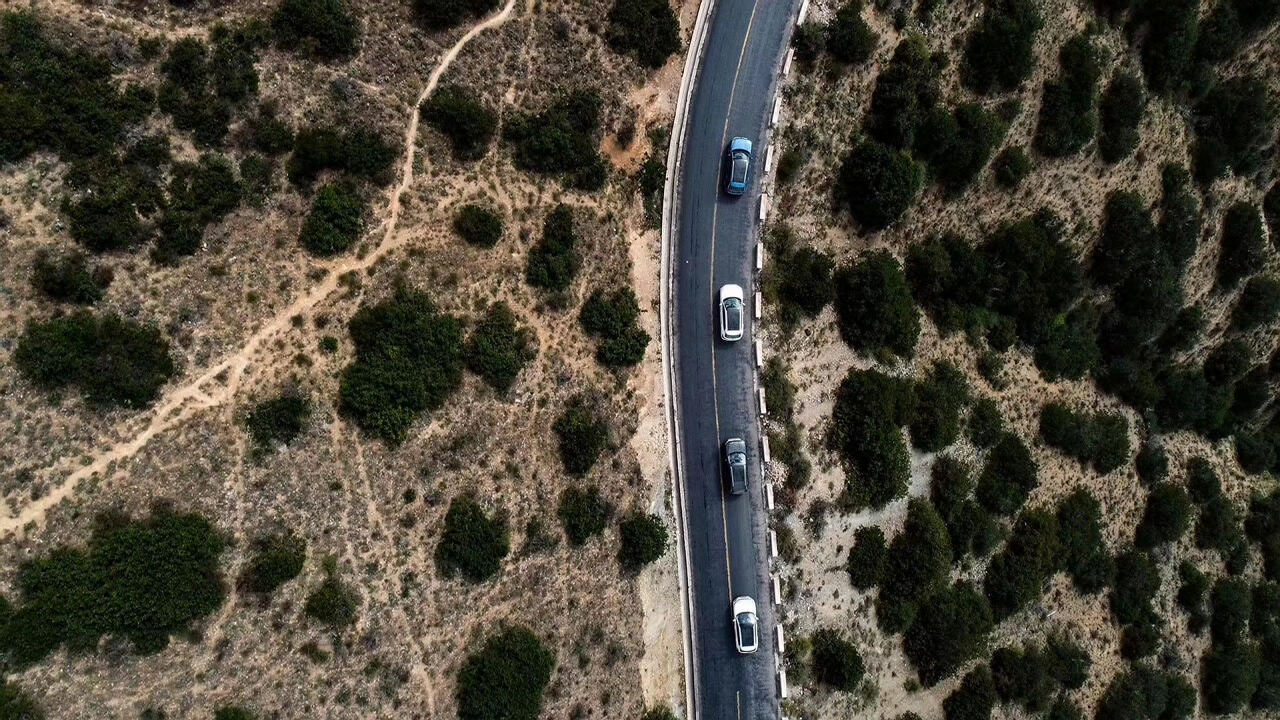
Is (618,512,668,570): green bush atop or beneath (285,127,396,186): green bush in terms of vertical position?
beneath

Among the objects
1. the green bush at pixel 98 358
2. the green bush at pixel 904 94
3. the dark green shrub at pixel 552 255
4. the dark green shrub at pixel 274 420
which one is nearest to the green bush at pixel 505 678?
A: the dark green shrub at pixel 274 420

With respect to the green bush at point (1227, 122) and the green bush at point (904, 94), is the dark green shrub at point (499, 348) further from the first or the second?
the green bush at point (1227, 122)

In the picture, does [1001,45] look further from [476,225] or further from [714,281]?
[476,225]

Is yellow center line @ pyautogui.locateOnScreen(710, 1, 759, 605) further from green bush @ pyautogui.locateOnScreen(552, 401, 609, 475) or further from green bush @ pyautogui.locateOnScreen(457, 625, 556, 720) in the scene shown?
green bush @ pyautogui.locateOnScreen(457, 625, 556, 720)

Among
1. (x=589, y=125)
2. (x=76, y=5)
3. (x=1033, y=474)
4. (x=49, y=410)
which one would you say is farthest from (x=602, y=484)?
(x=76, y=5)

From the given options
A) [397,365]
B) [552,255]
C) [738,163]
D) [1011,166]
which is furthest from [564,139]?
[1011,166]

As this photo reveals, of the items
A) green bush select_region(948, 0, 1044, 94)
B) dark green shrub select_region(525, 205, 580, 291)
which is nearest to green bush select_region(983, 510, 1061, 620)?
green bush select_region(948, 0, 1044, 94)
